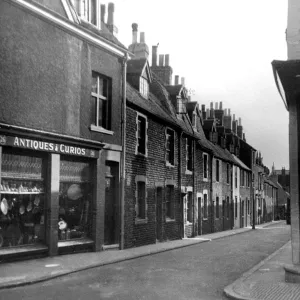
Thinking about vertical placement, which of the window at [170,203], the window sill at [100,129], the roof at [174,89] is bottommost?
the window at [170,203]

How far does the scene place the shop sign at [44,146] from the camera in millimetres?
12523

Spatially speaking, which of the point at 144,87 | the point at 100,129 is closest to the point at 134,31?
the point at 144,87

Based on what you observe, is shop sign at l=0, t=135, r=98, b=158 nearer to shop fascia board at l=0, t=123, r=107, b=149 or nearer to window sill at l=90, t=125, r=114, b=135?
shop fascia board at l=0, t=123, r=107, b=149

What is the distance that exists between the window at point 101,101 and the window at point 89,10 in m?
2.18

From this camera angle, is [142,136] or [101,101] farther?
[142,136]

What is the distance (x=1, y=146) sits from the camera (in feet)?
40.7

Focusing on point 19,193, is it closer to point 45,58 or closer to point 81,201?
point 81,201

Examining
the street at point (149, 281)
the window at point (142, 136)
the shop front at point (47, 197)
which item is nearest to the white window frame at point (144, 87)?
→ the window at point (142, 136)

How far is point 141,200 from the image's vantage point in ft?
65.9

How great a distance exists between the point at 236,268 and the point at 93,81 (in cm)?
784

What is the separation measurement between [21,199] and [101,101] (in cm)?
509

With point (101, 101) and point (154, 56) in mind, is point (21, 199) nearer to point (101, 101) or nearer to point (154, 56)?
point (101, 101)

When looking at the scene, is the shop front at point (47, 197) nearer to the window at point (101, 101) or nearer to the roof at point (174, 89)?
the window at point (101, 101)

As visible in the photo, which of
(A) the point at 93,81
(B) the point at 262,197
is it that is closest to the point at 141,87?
(A) the point at 93,81
